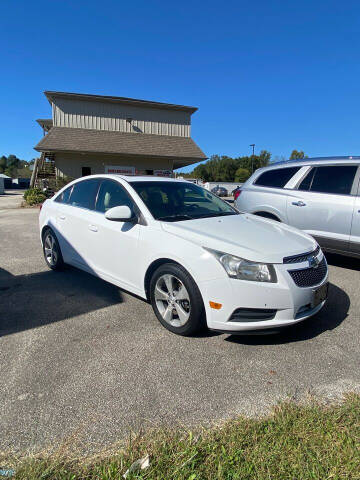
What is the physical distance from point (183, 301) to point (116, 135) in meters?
20.0

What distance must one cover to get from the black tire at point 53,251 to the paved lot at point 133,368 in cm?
109

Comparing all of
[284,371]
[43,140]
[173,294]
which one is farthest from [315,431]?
[43,140]

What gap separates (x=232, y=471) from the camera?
5.33 ft

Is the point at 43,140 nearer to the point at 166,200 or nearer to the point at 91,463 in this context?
the point at 166,200

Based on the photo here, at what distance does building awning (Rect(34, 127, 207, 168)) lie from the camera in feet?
62.3

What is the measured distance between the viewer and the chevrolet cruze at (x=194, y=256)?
8.88 feet

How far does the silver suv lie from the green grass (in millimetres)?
3637

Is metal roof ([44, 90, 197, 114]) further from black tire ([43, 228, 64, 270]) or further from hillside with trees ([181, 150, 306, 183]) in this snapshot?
hillside with trees ([181, 150, 306, 183])

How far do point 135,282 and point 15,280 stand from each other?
2.40m

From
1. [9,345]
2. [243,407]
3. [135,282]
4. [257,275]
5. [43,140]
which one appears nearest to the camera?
[243,407]

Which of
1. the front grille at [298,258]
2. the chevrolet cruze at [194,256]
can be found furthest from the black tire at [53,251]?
the front grille at [298,258]

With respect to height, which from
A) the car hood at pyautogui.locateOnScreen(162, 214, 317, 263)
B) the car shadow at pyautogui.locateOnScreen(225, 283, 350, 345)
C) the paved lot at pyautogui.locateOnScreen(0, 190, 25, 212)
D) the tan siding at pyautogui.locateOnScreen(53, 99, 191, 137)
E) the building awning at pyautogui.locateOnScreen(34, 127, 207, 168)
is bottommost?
the car shadow at pyautogui.locateOnScreen(225, 283, 350, 345)

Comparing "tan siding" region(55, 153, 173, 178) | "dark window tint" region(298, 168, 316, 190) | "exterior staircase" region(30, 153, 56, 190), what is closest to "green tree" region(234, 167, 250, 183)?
"tan siding" region(55, 153, 173, 178)

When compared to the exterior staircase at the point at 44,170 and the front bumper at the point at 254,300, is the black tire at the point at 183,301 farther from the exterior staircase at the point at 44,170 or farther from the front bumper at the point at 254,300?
the exterior staircase at the point at 44,170
